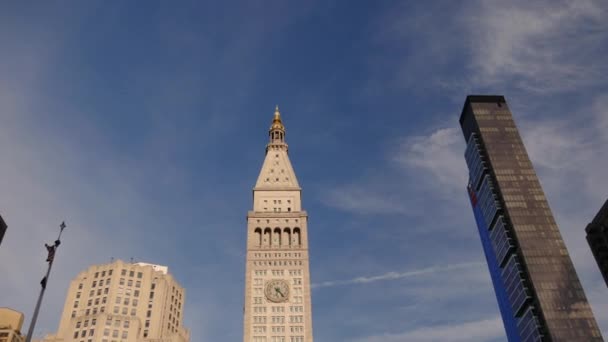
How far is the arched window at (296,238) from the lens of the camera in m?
143

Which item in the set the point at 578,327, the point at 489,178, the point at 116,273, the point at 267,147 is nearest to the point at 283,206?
the point at 267,147

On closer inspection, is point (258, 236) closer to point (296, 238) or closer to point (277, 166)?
point (296, 238)

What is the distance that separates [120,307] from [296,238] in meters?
50.7

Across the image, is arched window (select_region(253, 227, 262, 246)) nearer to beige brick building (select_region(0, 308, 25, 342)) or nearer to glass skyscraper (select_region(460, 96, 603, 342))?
beige brick building (select_region(0, 308, 25, 342))

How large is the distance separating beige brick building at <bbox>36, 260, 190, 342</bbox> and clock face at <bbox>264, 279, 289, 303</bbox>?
108 ft

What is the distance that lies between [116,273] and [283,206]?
49731 millimetres

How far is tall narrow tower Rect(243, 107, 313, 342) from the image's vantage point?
126 metres

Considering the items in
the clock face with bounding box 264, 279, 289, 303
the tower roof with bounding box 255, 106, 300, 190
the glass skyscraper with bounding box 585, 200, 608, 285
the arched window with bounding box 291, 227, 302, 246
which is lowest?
the glass skyscraper with bounding box 585, 200, 608, 285

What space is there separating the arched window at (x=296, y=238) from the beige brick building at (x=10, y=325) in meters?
69.4

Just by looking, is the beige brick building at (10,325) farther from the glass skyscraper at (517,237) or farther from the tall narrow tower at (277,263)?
the glass skyscraper at (517,237)

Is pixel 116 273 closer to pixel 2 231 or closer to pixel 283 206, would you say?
pixel 283 206

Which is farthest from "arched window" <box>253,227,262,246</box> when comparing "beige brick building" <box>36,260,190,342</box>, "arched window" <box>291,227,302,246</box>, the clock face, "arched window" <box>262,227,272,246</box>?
"beige brick building" <box>36,260,190,342</box>

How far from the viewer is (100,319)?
13775cm

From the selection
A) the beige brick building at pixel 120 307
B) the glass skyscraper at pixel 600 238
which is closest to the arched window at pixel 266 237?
the beige brick building at pixel 120 307
